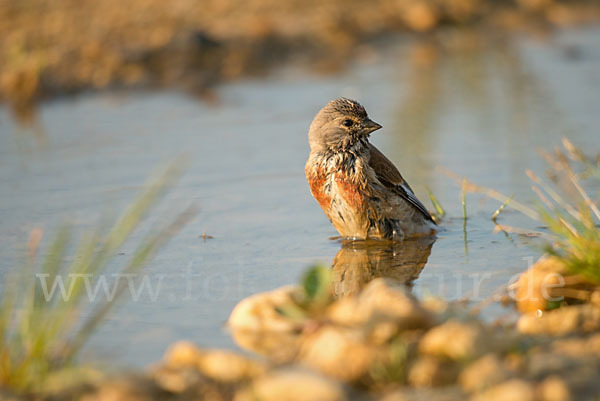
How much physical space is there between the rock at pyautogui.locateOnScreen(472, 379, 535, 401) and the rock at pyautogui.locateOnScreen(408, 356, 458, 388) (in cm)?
26

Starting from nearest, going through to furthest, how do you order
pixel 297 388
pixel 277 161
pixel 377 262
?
pixel 297 388
pixel 377 262
pixel 277 161

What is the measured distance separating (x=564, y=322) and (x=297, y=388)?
4.79 ft

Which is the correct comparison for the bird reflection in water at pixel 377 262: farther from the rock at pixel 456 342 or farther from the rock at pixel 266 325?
the rock at pixel 456 342

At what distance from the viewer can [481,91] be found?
936cm

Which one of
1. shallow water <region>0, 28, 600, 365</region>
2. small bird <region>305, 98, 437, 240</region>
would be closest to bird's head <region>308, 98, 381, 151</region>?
small bird <region>305, 98, 437, 240</region>

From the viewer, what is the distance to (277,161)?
7371 millimetres

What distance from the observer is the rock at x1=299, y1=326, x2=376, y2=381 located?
3.17 meters

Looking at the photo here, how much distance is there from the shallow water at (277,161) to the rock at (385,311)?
62 centimetres

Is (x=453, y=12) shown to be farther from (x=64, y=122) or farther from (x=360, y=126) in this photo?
(x=360, y=126)

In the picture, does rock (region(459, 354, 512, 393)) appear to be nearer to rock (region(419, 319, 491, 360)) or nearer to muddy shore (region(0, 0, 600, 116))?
rock (region(419, 319, 491, 360))

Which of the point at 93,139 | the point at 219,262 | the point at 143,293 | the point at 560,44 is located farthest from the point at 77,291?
the point at 560,44

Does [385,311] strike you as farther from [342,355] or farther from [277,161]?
[277,161]

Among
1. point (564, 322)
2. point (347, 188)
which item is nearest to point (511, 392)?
point (564, 322)

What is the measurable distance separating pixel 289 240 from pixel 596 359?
266cm
